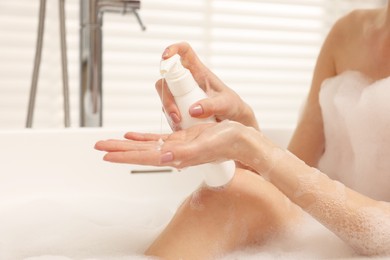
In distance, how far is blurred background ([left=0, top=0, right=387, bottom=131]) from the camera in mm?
1974

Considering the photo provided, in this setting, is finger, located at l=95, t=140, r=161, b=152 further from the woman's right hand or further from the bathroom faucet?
the bathroom faucet

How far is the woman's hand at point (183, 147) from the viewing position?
2.13 ft

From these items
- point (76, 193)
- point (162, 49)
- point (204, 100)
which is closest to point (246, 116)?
point (204, 100)

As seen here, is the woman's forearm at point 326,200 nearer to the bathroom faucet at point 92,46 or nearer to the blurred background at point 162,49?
the bathroom faucet at point 92,46

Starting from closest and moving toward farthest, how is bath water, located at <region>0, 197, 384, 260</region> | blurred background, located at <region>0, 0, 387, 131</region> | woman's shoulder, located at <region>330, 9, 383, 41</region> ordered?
bath water, located at <region>0, 197, 384, 260</region>, woman's shoulder, located at <region>330, 9, 383, 41</region>, blurred background, located at <region>0, 0, 387, 131</region>

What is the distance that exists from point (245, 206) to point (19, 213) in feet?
1.88

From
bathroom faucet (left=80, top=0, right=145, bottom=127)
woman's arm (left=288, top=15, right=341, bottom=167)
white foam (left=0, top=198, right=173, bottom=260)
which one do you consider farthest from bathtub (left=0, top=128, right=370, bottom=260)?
woman's arm (left=288, top=15, right=341, bottom=167)

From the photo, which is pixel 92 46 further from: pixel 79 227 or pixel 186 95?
pixel 186 95

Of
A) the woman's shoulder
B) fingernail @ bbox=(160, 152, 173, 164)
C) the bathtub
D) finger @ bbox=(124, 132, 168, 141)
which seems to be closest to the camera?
fingernail @ bbox=(160, 152, 173, 164)

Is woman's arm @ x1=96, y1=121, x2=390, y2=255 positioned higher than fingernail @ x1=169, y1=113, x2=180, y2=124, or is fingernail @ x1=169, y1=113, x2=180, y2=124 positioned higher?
fingernail @ x1=169, y1=113, x2=180, y2=124

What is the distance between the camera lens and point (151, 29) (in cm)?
212

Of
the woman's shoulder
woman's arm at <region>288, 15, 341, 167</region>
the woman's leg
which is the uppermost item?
the woman's shoulder

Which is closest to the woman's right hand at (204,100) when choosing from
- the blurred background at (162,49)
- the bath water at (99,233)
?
the bath water at (99,233)

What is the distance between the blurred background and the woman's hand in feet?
4.39
